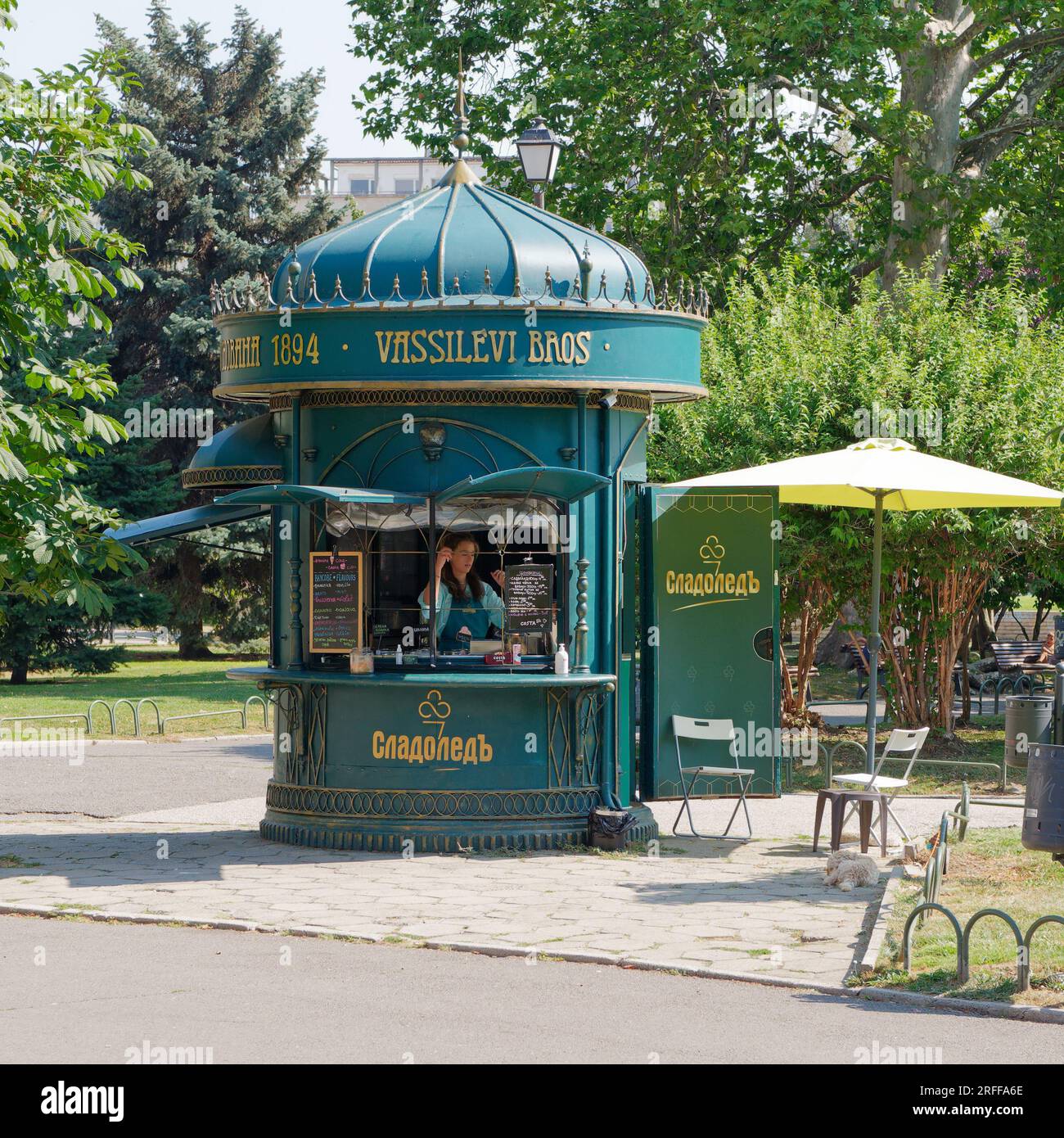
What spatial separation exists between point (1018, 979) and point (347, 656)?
19.5 feet

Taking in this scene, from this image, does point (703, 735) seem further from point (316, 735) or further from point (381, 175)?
point (381, 175)

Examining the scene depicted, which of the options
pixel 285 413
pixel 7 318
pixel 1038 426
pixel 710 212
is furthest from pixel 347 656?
pixel 710 212

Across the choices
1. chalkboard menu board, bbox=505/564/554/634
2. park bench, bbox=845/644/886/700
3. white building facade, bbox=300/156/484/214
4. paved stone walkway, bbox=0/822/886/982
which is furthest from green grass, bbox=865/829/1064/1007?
white building facade, bbox=300/156/484/214

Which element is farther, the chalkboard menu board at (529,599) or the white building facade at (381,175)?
the white building facade at (381,175)

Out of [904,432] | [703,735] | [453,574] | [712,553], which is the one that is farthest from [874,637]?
[904,432]

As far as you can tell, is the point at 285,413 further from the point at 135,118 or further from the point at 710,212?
the point at 135,118

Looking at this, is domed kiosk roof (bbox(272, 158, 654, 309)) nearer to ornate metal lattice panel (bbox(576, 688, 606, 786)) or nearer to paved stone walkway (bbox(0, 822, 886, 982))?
ornate metal lattice panel (bbox(576, 688, 606, 786))

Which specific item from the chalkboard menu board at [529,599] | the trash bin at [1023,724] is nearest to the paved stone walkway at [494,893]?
the chalkboard menu board at [529,599]

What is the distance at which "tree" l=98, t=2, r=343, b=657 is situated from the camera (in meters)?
35.2

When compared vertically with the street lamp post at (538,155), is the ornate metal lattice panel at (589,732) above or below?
below

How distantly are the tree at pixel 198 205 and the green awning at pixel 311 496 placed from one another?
895 inches

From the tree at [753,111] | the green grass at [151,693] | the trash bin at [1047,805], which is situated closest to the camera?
the trash bin at [1047,805]

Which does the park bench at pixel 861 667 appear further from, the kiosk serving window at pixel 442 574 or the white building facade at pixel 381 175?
the white building facade at pixel 381 175

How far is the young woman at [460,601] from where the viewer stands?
12734 mm
